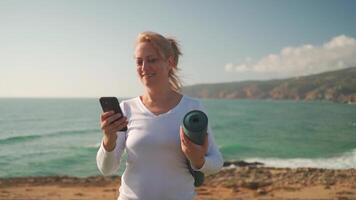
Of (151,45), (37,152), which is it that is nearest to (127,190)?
(151,45)

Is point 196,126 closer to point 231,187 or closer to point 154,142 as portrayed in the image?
point 154,142

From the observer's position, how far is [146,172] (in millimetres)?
2514

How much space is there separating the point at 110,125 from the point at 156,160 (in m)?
0.33

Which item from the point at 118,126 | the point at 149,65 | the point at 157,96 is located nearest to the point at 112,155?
the point at 118,126

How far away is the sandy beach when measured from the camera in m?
12.8

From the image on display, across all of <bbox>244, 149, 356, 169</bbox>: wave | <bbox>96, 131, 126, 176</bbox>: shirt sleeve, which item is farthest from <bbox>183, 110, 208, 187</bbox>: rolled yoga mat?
<bbox>244, 149, 356, 169</bbox>: wave

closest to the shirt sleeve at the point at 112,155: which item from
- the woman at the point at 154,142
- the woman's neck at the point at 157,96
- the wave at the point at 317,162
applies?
the woman at the point at 154,142

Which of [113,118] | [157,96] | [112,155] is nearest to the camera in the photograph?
[113,118]

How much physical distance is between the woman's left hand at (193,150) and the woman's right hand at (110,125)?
369mm

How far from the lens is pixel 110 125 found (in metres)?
2.44

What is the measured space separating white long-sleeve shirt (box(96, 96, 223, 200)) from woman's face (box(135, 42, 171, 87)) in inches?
8.8

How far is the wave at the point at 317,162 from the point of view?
83.9 ft

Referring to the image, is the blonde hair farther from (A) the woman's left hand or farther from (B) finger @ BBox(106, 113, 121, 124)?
(A) the woman's left hand

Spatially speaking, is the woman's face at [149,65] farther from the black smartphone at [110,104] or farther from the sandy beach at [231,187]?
the sandy beach at [231,187]
